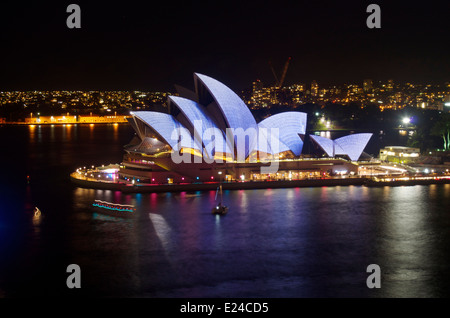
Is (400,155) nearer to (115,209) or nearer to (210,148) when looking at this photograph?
(210,148)

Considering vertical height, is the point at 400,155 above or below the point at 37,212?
above

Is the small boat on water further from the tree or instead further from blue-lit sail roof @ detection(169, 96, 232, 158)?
the tree

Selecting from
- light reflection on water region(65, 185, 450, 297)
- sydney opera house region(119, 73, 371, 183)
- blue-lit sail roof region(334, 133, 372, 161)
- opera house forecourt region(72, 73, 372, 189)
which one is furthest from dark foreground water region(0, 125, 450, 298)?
blue-lit sail roof region(334, 133, 372, 161)

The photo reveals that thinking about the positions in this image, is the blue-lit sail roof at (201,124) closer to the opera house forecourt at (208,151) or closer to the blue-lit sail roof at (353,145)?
the opera house forecourt at (208,151)

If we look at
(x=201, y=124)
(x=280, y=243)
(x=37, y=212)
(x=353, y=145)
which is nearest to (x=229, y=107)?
(x=201, y=124)

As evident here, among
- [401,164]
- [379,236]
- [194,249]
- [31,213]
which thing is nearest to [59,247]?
[194,249]
